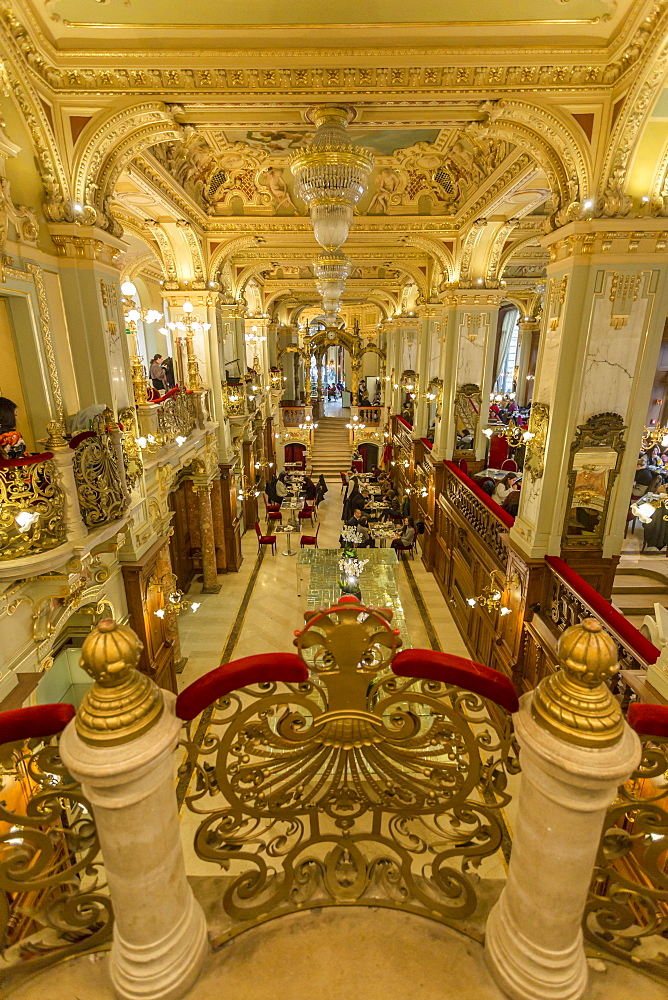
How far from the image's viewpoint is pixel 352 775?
6.72ft

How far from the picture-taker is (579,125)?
195 inches

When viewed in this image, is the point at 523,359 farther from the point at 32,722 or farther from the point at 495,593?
the point at 32,722

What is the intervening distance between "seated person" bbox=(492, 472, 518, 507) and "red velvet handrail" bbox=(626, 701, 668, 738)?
823 centimetres

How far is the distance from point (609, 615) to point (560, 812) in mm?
3782

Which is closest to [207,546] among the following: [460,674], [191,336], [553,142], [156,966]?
[191,336]

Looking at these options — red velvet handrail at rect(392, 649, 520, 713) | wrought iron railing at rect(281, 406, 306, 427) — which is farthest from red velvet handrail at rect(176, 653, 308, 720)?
wrought iron railing at rect(281, 406, 306, 427)

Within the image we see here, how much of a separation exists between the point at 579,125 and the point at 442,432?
22.5 feet

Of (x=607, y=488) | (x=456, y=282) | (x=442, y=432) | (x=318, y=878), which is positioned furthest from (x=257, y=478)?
(x=318, y=878)

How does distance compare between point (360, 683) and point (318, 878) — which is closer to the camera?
point (360, 683)

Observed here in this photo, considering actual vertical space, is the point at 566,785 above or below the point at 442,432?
above

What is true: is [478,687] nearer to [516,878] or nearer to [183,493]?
[516,878]

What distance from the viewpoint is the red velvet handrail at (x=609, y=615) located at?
14.3 ft

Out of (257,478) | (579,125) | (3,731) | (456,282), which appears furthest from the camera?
(257,478)

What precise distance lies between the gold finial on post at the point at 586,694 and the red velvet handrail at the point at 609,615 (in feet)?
10.9
